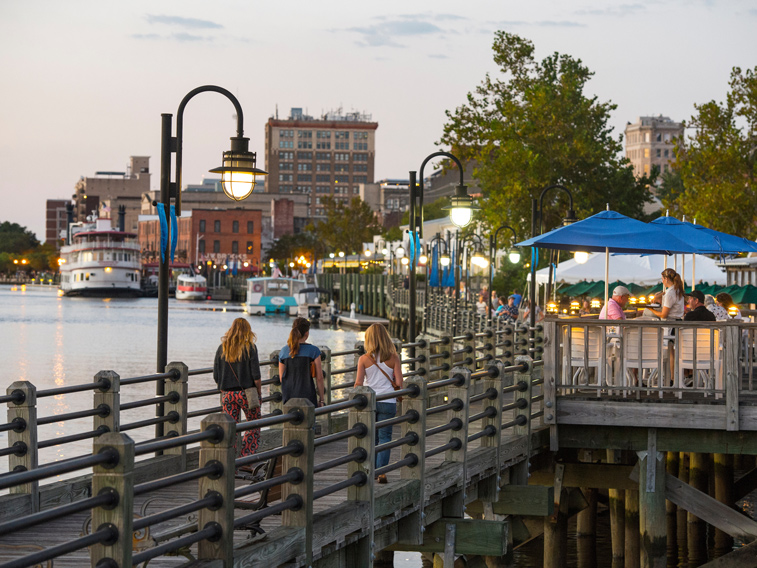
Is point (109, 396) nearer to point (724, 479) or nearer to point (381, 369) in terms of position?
point (381, 369)

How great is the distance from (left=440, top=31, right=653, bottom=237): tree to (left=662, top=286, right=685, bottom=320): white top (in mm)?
34882

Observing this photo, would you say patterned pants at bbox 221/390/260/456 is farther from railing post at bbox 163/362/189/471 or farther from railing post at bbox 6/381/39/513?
railing post at bbox 6/381/39/513

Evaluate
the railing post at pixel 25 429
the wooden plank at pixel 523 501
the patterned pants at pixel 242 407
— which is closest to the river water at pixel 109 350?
the wooden plank at pixel 523 501

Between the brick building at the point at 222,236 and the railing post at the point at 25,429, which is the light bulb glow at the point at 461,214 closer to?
the railing post at the point at 25,429

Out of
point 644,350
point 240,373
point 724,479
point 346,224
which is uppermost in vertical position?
point 346,224

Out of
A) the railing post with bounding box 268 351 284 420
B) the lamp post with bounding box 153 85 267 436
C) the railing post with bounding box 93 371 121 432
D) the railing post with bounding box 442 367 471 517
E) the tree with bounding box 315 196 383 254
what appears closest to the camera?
the railing post with bounding box 93 371 121 432

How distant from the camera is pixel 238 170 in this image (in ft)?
41.1

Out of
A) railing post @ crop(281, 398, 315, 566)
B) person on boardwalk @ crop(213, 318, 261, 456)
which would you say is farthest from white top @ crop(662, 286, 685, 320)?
railing post @ crop(281, 398, 315, 566)

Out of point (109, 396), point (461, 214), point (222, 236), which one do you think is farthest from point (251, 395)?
point (222, 236)

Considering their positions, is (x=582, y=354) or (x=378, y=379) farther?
(x=582, y=354)

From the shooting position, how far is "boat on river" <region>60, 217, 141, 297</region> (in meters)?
143

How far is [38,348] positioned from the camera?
61781 mm

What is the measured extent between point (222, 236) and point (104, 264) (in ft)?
101

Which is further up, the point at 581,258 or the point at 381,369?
the point at 581,258
